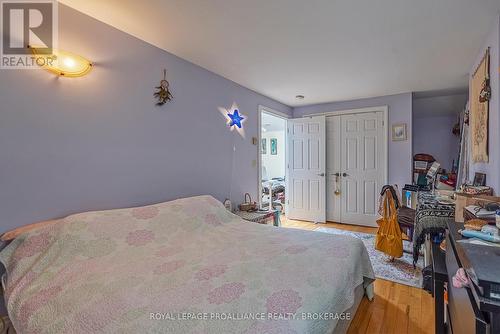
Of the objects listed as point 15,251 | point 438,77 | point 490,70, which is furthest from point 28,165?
point 438,77

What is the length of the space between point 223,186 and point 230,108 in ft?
3.44

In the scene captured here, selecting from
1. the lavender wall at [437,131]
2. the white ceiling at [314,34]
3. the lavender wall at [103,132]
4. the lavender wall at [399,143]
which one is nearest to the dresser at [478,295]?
the white ceiling at [314,34]

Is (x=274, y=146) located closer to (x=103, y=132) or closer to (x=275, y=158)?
(x=275, y=158)

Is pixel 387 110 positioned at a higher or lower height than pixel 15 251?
higher

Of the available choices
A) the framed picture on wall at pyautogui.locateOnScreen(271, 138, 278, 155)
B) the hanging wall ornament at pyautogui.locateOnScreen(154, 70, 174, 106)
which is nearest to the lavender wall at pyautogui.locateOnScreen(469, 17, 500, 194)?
the hanging wall ornament at pyautogui.locateOnScreen(154, 70, 174, 106)

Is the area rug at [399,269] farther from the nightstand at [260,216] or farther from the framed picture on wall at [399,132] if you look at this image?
the framed picture on wall at [399,132]

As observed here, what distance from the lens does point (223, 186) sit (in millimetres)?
3094

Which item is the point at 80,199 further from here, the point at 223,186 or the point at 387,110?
the point at 387,110

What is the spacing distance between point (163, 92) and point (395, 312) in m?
2.80

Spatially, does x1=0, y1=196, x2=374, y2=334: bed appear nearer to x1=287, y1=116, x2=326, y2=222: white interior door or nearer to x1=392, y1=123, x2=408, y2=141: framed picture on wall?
x1=287, y1=116, x2=326, y2=222: white interior door

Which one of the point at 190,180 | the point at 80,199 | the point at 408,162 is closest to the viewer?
the point at 80,199

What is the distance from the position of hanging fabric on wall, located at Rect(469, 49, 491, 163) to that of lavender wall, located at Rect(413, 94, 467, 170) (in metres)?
2.01

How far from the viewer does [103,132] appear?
1.94 metres

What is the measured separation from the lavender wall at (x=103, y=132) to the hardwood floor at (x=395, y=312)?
6.26 ft
